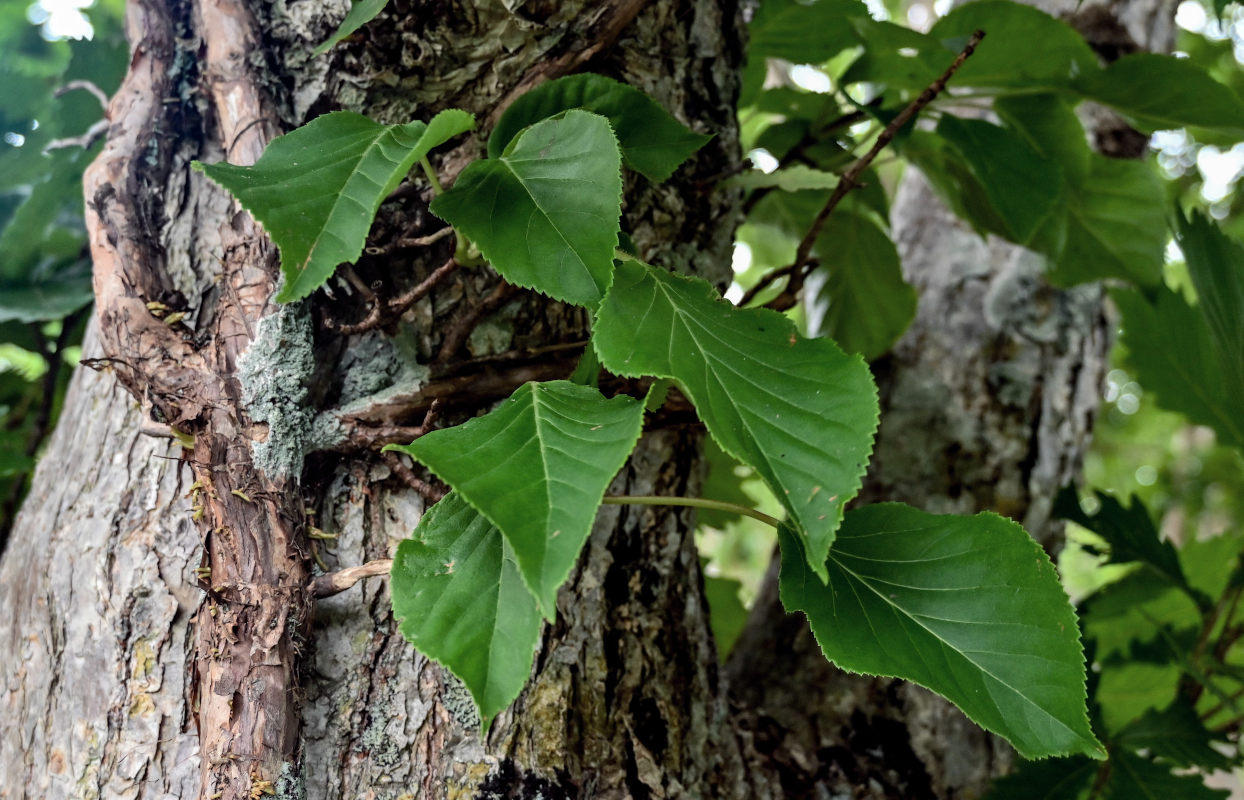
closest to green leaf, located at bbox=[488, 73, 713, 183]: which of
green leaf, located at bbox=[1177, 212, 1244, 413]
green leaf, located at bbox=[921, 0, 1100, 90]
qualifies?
green leaf, located at bbox=[921, 0, 1100, 90]

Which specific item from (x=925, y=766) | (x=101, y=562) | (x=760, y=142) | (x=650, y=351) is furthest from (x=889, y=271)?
(x=101, y=562)

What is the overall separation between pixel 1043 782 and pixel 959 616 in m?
0.54

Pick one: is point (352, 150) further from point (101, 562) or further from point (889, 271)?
point (889, 271)

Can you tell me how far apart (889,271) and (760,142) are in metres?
0.29

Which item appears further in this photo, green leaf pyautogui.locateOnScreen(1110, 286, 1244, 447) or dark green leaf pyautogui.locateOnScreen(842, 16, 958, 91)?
green leaf pyautogui.locateOnScreen(1110, 286, 1244, 447)

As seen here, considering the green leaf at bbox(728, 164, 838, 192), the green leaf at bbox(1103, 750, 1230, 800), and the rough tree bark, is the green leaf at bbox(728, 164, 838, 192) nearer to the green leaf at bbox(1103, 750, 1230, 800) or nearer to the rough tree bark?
the rough tree bark

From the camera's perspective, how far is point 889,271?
124cm

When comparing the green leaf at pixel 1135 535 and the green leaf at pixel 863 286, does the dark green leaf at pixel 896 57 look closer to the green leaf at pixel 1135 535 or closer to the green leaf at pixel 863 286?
the green leaf at pixel 863 286

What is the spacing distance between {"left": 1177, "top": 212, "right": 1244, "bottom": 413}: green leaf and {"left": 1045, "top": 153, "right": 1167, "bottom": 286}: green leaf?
79mm

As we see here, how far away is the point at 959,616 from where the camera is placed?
0.59 metres

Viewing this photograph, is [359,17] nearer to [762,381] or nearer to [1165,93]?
[762,381]

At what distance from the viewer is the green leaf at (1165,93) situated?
2.90ft

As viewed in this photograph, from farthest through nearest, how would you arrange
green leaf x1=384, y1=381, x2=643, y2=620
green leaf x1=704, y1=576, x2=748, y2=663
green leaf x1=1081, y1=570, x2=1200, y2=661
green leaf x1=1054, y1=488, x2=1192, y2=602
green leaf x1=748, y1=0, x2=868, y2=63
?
green leaf x1=704, y1=576, x2=748, y2=663, green leaf x1=1081, y1=570, x2=1200, y2=661, green leaf x1=1054, y1=488, x2=1192, y2=602, green leaf x1=748, y1=0, x2=868, y2=63, green leaf x1=384, y1=381, x2=643, y2=620

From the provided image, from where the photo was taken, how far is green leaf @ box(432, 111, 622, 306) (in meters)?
0.54
